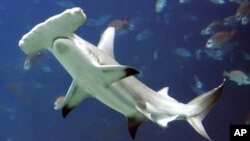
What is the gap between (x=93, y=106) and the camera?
558 inches

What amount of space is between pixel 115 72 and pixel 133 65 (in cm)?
1138

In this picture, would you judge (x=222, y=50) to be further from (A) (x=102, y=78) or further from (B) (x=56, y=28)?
(B) (x=56, y=28)

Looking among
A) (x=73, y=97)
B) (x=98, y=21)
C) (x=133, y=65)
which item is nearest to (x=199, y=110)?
(x=73, y=97)

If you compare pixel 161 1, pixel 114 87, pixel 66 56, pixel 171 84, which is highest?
pixel 66 56

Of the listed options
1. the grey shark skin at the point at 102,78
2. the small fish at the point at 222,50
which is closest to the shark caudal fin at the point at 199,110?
the grey shark skin at the point at 102,78

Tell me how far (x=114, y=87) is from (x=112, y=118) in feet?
34.0

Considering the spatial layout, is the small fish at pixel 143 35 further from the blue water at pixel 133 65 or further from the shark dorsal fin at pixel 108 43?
the shark dorsal fin at pixel 108 43

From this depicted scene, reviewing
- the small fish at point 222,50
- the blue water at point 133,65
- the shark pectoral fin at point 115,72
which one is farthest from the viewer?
the blue water at point 133,65

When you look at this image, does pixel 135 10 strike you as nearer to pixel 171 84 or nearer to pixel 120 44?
pixel 120 44

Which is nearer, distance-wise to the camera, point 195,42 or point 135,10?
point 195,42

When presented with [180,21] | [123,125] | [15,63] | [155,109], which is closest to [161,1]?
[180,21]

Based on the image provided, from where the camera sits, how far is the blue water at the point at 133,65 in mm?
13195

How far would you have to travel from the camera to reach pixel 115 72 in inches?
117

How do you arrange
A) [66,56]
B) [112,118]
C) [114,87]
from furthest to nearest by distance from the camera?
[112,118]
[114,87]
[66,56]
